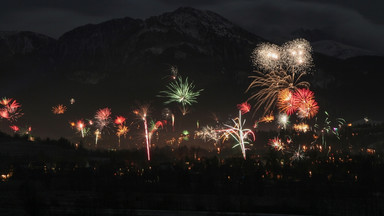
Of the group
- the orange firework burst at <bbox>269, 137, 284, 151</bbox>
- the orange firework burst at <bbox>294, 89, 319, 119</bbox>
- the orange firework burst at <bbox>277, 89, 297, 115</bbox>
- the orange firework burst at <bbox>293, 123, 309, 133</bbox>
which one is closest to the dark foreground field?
the orange firework burst at <bbox>277, 89, 297, 115</bbox>

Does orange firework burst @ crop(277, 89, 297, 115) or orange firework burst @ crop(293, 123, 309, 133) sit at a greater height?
orange firework burst @ crop(293, 123, 309, 133)

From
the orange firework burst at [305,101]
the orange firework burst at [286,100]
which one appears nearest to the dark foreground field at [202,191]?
the orange firework burst at [286,100]

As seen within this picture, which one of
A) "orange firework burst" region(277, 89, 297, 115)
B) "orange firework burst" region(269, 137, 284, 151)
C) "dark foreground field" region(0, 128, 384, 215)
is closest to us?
"dark foreground field" region(0, 128, 384, 215)

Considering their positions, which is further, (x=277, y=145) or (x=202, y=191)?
(x=277, y=145)

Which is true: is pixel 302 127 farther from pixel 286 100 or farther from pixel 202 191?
pixel 202 191

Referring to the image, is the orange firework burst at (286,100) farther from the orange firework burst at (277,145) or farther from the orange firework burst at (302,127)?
the orange firework burst at (302,127)

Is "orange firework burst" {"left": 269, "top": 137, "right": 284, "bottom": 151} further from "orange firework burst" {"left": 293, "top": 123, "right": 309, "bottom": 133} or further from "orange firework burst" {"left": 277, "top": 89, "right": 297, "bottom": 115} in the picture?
"orange firework burst" {"left": 277, "top": 89, "right": 297, "bottom": 115}

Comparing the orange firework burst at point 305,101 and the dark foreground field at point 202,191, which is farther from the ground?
the orange firework burst at point 305,101

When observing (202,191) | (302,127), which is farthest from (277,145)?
(202,191)

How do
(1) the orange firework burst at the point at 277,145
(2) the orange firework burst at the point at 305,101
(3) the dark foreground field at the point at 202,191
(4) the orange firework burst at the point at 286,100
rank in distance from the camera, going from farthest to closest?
(1) the orange firework burst at the point at 277,145 → (2) the orange firework burst at the point at 305,101 → (4) the orange firework burst at the point at 286,100 → (3) the dark foreground field at the point at 202,191

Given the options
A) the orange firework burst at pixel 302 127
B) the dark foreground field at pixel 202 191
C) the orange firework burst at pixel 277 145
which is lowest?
the dark foreground field at pixel 202 191

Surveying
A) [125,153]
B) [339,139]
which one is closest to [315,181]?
[125,153]

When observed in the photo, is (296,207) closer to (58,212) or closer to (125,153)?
(58,212)
